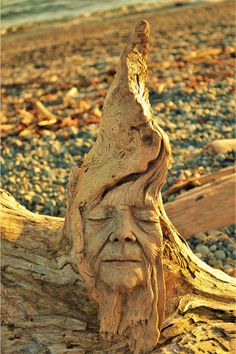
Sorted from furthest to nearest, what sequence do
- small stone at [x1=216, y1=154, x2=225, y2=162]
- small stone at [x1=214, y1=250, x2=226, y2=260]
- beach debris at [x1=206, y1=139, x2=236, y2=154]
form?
beach debris at [x1=206, y1=139, x2=236, y2=154]
small stone at [x1=216, y1=154, x2=225, y2=162]
small stone at [x1=214, y1=250, x2=226, y2=260]

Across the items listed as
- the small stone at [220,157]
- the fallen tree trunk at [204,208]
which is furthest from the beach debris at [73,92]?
the fallen tree trunk at [204,208]

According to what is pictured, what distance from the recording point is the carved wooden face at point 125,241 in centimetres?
317

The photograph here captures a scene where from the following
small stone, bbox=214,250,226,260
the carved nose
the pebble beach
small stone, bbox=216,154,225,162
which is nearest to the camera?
the carved nose

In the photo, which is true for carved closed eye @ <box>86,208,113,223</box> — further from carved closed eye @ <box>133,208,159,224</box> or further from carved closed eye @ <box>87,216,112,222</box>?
carved closed eye @ <box>133,208,159,224</box>

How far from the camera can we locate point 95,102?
9922 millimetres

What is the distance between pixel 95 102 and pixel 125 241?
22.8ft

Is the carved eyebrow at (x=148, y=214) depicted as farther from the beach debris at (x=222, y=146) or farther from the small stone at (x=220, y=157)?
the beach debris at (x=222, y=146)

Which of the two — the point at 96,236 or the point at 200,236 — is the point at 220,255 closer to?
the point at 200,236

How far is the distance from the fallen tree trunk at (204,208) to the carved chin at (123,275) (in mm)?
2487

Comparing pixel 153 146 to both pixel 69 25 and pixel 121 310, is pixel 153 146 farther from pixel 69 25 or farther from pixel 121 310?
pixel 69 25

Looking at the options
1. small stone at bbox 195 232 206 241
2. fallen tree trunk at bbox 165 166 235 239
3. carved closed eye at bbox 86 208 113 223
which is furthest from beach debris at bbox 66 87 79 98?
carved closed eye at bbox 86 208 113 223

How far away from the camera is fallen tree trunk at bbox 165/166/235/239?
570cm

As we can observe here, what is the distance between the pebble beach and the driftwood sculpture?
2.10m

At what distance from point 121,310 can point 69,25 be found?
1761cm
